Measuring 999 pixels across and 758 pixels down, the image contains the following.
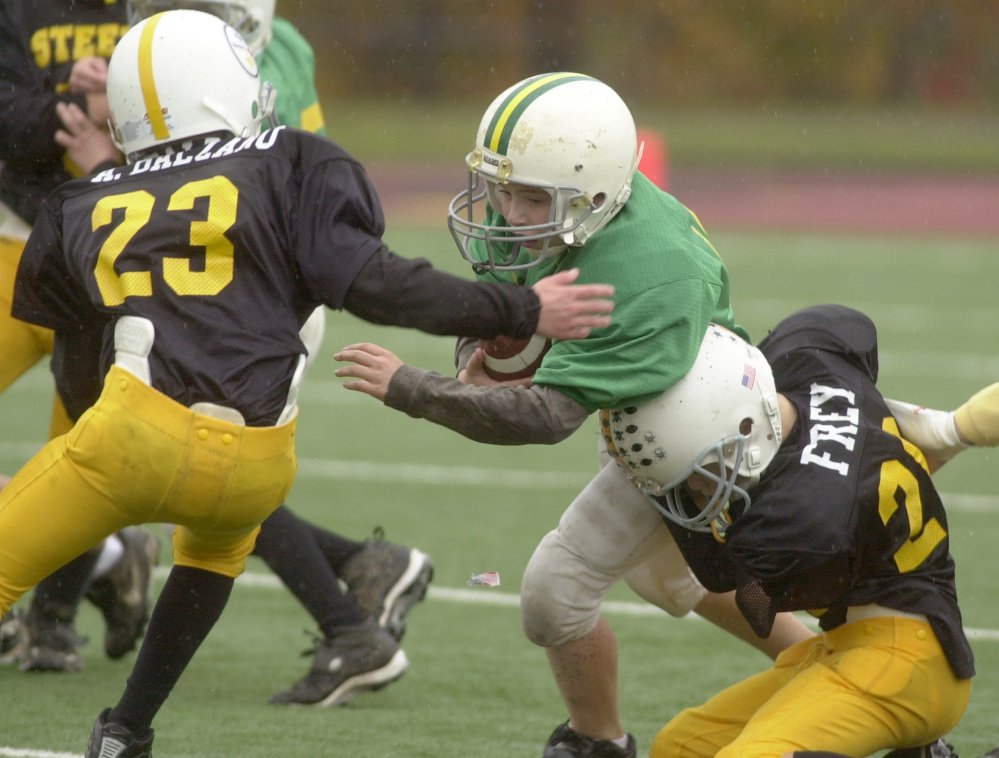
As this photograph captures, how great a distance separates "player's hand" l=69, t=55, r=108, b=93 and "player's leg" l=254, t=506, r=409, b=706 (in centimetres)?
119

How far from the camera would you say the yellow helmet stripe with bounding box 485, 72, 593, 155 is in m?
3.19

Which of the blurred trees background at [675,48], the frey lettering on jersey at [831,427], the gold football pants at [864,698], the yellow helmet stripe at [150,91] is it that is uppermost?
the yellow helmet stripe at [150,91]

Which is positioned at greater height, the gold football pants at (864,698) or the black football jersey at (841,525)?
the black football jersey at (841,525)

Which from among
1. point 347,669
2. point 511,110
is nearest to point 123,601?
point 347,669

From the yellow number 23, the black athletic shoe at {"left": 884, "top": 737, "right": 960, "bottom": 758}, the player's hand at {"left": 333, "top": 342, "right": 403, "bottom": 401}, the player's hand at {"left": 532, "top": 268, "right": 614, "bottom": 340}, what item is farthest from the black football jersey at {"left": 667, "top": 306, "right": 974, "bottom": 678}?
the yellow number 23

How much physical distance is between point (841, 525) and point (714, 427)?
30 centimetres

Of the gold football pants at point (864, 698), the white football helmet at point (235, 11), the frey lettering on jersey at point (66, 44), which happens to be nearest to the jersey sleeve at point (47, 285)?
the white football helmet at point (235, 11)

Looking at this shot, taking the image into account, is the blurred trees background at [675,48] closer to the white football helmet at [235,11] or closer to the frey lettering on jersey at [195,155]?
the white football helmet at [235,11]

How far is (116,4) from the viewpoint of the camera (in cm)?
448

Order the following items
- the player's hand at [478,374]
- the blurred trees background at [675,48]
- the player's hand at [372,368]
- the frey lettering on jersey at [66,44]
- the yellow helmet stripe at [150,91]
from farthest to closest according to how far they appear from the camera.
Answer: the blurred trees background at [675,48]
the frey lettering on jersey at [66,44]
the player's hand at [478,374]
the yellow helmet stripe at [150,91]
the player's hand at [372,368]

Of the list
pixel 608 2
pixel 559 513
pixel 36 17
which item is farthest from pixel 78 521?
pixel 608 2

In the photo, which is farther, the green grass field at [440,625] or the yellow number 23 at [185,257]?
the green grass field at [440,625]

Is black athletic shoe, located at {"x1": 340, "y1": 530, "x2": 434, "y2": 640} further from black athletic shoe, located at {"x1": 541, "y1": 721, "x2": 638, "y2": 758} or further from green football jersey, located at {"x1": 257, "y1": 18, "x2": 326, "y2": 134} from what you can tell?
green football jersey, located at {"x1": 257, "y1": 18, "x2": 326, "y2": 134}

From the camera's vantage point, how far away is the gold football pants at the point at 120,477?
299 cm
